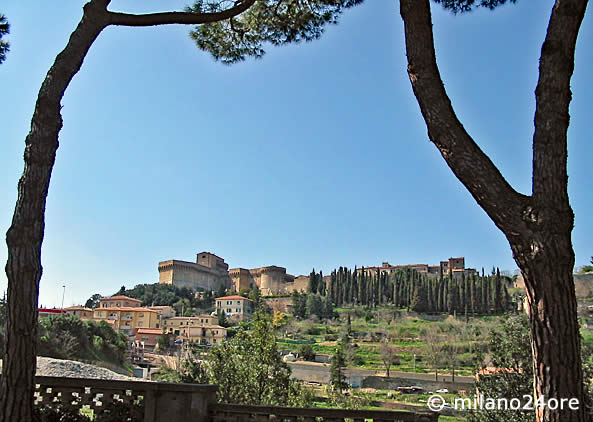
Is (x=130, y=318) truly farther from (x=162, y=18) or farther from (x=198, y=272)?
(x=162, y=18)

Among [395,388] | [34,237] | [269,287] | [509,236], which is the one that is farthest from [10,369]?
[269,287]

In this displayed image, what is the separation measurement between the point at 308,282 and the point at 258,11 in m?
64.9

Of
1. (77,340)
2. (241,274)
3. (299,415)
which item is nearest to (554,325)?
(299,415)

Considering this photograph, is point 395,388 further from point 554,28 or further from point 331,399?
point 554,28

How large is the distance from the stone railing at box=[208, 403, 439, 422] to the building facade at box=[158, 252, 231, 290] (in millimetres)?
69990

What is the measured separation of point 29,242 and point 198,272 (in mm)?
72118

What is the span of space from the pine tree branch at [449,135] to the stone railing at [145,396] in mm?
1802

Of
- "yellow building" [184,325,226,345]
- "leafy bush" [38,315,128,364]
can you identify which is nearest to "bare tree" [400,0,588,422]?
"leafy bush" [38,315,128,364]

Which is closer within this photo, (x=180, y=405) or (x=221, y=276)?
(x=180, y=405)

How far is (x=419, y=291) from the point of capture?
54531 millimetres

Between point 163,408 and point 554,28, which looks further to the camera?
point 163,408

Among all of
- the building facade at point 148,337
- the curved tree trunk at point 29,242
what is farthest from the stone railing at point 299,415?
the building facade at point 148,337

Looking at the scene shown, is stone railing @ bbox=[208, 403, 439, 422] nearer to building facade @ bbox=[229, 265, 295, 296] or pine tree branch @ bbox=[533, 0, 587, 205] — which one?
pine tree branch @ bbox=[533, 0, 587, 205]

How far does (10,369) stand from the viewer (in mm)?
2574
